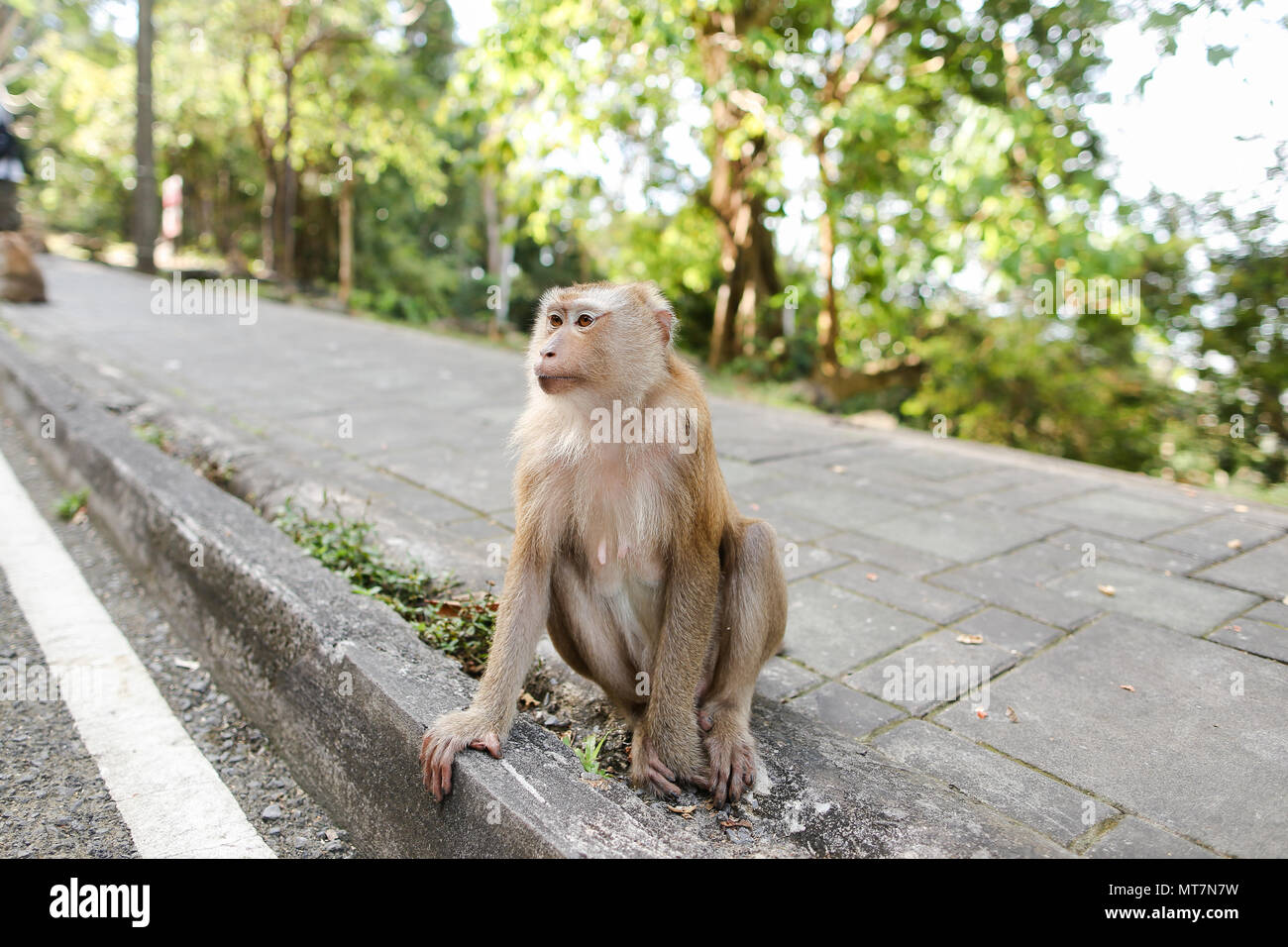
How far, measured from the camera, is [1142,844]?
2.00 metres

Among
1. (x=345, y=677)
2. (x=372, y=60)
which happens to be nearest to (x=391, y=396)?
(x=345, y=677)

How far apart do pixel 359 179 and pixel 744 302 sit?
12.3 m

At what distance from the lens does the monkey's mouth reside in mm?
2166

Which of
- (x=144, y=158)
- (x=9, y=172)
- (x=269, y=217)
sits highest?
(x=144, y=158)

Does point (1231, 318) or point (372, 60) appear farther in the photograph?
point (372, 60)

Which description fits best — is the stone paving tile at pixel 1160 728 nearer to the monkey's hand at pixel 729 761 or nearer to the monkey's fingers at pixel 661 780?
the monkey's hand at pixel 729 761

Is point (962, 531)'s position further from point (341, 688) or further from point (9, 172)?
point (9, 172)

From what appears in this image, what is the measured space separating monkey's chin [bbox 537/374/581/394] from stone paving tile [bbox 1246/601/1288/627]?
285 cm

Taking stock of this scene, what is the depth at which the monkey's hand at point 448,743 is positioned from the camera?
204 cm

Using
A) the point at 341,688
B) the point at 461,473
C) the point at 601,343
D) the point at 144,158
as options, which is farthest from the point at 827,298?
the point at 144,158

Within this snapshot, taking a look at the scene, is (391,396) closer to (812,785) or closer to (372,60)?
(812,785)

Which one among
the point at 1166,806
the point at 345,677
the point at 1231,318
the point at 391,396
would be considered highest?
the point at 1231,318

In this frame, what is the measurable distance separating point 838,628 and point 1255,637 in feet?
4.88
